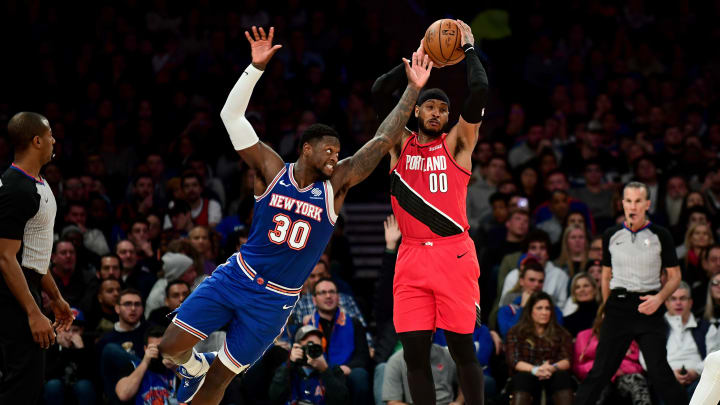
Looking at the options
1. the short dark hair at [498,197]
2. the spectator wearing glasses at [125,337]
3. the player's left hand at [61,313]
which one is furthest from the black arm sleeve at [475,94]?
the short dark hair at [498,197]

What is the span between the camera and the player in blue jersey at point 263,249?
6395mm

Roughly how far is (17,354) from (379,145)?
267cm

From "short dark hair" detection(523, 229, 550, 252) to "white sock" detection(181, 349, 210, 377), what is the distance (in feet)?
16.8

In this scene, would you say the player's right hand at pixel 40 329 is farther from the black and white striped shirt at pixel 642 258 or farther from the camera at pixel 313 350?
the black and white striped shirt at pixel 642 258

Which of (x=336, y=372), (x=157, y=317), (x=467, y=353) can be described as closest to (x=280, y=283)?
(x=467, y=353)

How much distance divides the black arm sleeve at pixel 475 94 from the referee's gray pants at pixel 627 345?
8.56ft

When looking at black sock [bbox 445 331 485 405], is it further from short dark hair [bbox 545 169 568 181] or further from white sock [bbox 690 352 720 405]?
short dark hair [bbox 545 169 568 181]

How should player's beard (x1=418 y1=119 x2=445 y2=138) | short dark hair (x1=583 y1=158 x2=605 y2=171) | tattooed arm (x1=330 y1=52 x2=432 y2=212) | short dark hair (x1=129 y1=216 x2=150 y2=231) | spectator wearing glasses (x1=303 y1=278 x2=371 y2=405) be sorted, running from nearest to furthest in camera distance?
Result: tattooed arm (x1=330 y1=52 x2=432 y2=212) → player's beard (x1=418 y1=119 x2=445 y2=138) → spectator wearing glasses (x1=303 y1=278 x2=371 y2=405) → short dark hair (x1=129 y1=216 x2=150 y2=231) → short dark hair (x1=583 y1=158 x2=605 y2=171)

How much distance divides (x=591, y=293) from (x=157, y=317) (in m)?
4.42

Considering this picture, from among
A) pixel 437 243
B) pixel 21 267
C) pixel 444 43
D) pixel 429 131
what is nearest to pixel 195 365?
pixel 21 267

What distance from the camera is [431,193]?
6961 millimetres

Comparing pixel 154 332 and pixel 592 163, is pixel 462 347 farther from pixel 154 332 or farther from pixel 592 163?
pixel 592 163

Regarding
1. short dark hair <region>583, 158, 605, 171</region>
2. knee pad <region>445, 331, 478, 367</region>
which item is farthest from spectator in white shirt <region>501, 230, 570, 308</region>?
knee pad <region>445, 331, 478, 367</region>

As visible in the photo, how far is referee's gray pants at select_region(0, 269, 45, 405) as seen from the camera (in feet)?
19.7
